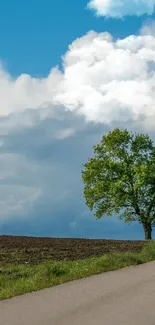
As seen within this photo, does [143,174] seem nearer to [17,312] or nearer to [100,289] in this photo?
[100,289]

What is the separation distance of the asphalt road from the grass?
0.44m

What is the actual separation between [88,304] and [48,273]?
5.20 m

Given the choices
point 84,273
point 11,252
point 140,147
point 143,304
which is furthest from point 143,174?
point 143,304

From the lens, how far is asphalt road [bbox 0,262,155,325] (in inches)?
489

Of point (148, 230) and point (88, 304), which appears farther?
point (148, 230)

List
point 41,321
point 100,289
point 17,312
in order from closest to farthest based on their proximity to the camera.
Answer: point 41,321 < point 17,312 < point 100,289

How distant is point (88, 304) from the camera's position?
14242 millimetres

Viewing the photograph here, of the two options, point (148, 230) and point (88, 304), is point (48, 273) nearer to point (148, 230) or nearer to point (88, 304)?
point (88, 304)

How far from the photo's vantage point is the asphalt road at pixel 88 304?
12.4 m

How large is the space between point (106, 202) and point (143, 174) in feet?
16.5

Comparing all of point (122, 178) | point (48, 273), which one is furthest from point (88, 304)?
point (122, 178)

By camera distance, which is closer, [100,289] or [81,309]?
[81,309]

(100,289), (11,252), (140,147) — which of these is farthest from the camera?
(140,147)

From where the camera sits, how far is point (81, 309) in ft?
44.8
